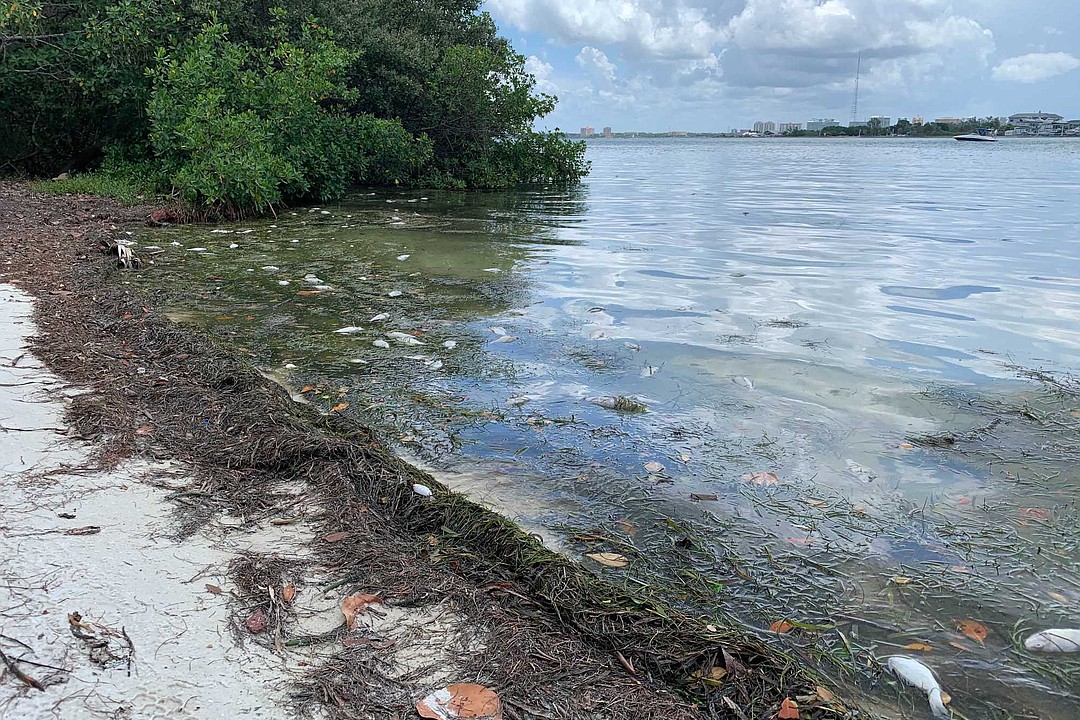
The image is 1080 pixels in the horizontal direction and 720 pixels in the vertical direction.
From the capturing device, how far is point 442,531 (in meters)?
2.91

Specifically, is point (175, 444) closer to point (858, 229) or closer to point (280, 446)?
point (280, 446)

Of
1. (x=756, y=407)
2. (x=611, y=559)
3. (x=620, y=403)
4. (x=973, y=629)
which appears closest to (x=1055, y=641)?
(x=973, y=629)

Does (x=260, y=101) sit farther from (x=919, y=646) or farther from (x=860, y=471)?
(x=919, y=646)

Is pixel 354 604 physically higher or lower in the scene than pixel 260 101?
lower

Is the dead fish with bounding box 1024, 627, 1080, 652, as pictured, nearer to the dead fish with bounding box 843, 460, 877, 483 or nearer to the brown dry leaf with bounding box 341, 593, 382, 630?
the dead fish with bounding box 843, 460, 877, 483

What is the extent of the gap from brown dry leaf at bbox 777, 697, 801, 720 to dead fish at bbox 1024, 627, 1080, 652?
92 cm

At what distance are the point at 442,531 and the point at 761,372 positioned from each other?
9.42 feet

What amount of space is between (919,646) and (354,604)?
1.82m

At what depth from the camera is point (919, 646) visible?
2.36 m

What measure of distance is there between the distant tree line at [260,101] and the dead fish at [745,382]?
982 centimetres

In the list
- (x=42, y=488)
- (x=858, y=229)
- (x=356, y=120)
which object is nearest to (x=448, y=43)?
(x=356, y=120)

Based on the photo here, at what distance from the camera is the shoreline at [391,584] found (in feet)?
6.68

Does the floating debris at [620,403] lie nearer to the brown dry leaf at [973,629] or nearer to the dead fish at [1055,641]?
the brown dry leaf at [973,629]

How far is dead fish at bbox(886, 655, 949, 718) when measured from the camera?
6.88ft
